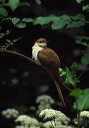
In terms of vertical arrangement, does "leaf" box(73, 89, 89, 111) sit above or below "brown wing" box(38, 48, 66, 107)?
below

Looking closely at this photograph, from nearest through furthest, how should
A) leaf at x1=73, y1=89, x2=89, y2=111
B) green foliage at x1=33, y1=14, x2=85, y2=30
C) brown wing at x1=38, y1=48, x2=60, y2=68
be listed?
1. leaf at x1=73, y1=89, x2=89, y2=111
2. green foliage at x1=33, y1=14, x2=85, y2=30
3. brown wing at x1=38, y1=48, x2=60, y2=68

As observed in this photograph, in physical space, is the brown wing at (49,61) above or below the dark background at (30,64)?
below

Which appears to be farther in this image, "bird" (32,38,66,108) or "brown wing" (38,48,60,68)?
"brown wing" (38,48,60,68)

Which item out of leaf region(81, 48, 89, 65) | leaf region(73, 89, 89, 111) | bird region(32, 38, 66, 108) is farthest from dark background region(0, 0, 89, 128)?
leaf region(73, 89, 89, 111)

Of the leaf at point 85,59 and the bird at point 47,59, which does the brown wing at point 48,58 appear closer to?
the bird at point 47,59

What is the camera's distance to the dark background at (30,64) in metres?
4.46

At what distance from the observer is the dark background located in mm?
4465

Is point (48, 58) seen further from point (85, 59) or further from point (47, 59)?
point (85, 59)

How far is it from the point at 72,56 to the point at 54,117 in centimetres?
198

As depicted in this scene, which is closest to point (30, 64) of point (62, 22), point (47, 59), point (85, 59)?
point (47, 59)

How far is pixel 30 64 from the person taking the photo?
4707 mm

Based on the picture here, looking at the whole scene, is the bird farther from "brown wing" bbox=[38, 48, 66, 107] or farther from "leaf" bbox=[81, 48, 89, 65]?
"leaf" bbox=[81, 48, 89, 65]

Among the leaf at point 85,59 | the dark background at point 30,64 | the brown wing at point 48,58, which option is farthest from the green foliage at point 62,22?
the dark background at point 30,64

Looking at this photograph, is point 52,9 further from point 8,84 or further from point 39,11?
point 8,84
